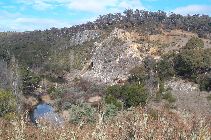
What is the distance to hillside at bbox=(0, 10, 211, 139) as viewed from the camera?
1900 centimetres

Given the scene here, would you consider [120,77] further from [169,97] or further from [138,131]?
A: [138,131]

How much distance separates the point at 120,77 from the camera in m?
85.5

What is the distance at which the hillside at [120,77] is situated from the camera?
19.0 metres

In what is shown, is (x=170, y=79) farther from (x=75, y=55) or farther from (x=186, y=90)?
(x=75, y=55)

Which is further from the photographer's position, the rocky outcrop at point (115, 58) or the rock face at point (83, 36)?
the rock face at point (83, 36)

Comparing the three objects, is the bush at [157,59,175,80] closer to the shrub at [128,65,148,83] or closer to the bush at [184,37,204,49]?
the shrub at [128,65,148,83]

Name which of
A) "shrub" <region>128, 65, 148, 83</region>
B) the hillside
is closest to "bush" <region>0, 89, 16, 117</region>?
the hillside

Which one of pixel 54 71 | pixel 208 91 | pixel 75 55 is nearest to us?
pixel 208 91

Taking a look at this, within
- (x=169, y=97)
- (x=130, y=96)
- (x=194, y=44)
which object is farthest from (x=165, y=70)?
(x=130, y=96)

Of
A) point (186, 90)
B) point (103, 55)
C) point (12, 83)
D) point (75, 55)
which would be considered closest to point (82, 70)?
point (103, 55)

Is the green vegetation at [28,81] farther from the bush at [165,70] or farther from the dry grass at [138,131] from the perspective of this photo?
the dry grass at [138,131]

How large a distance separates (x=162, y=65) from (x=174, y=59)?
3.04 meters

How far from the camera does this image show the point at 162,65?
7831cm

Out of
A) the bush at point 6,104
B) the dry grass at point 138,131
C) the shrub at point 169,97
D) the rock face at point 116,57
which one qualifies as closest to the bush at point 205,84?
the shrub at point 169,97
